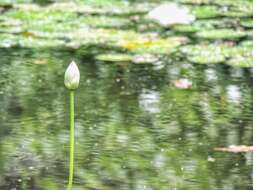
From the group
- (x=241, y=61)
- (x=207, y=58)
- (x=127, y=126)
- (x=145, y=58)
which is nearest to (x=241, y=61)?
(x=241, y=61)

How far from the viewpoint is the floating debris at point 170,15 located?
4.87 metres

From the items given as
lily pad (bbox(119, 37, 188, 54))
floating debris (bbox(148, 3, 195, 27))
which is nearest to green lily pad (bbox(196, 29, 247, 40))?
lily pad (bbox(119, 37, 188, 54))

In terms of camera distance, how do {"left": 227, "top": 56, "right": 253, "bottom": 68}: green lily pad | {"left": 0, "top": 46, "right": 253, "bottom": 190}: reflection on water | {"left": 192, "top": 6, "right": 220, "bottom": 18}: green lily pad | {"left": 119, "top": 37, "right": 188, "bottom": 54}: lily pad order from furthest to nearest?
{"left": 192, "top": 6, "right": 220, "bottom": 18}: green lily pad
{"left": 119, "top": 37, "right": 188, "bottom": 54}: lily pad
{"left": 227, "top": 56, "right": 253, "bottom": 68}: green lily pad
{"left": 0, "top": 46, "right": 253, "bottom": 190}: reflection on water

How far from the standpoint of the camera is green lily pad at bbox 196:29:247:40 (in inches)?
173

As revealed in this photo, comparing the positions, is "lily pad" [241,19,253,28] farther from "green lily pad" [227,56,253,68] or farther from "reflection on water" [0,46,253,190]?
"reflection on water" [0,46,253,190]

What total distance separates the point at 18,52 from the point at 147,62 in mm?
714

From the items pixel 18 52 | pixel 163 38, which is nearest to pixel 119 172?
pixel 18 52

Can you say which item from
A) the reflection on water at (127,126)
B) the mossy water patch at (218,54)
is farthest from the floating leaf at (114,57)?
the mossy water patch at (218,54)

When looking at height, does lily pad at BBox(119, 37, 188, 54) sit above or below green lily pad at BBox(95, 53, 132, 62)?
above

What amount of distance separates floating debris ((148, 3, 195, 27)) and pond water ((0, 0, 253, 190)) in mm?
95

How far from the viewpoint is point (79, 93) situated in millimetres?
3195

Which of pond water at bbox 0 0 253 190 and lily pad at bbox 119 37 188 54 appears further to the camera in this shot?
lily pad at bbox 119 37 188 54

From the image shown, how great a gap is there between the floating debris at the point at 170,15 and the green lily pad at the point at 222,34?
357 millimetres

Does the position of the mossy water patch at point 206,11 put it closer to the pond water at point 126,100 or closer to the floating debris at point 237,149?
the pond water at point 126,100
